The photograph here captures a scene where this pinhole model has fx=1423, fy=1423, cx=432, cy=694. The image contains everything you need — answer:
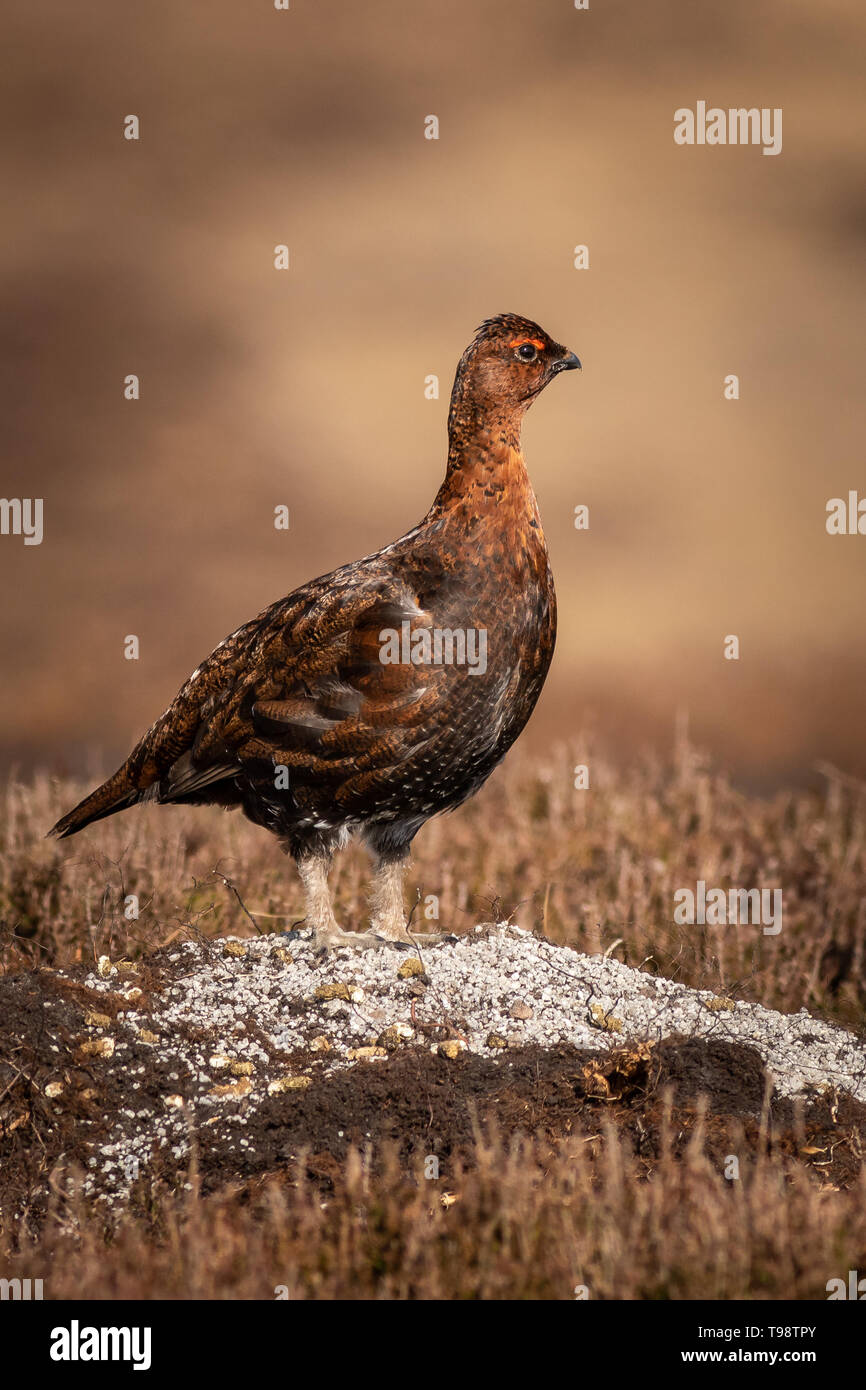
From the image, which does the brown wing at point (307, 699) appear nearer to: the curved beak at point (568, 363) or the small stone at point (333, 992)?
the small stone at point (333, 992)

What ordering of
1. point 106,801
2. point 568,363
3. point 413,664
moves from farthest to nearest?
point 106,801 < point 568,363 < point 413,664

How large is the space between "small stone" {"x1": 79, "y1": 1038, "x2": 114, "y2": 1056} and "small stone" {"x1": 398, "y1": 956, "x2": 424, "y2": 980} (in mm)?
1012

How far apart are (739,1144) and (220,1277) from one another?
1.58m

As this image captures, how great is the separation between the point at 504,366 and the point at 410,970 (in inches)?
84.8

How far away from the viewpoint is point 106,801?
19.1 feet

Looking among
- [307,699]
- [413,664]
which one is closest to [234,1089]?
[307,699]

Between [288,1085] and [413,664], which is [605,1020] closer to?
[288,1085]

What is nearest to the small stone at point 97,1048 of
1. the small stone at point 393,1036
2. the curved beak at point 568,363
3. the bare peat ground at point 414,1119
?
the bare peat ground at point 414,1119

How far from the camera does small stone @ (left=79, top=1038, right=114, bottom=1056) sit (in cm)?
446

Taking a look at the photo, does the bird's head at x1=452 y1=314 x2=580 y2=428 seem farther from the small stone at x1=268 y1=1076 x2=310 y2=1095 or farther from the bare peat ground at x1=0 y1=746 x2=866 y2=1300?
the small stone at x1=268 y1=1076 x2=310 y2=1095

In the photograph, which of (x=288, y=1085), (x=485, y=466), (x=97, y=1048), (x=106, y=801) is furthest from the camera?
(x=106, y=801)

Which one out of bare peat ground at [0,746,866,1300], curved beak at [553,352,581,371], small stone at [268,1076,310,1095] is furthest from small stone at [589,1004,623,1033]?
curved beak at [553,352,581,371]

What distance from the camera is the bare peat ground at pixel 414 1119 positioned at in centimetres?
331

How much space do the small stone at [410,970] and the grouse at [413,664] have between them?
15.0 inches
